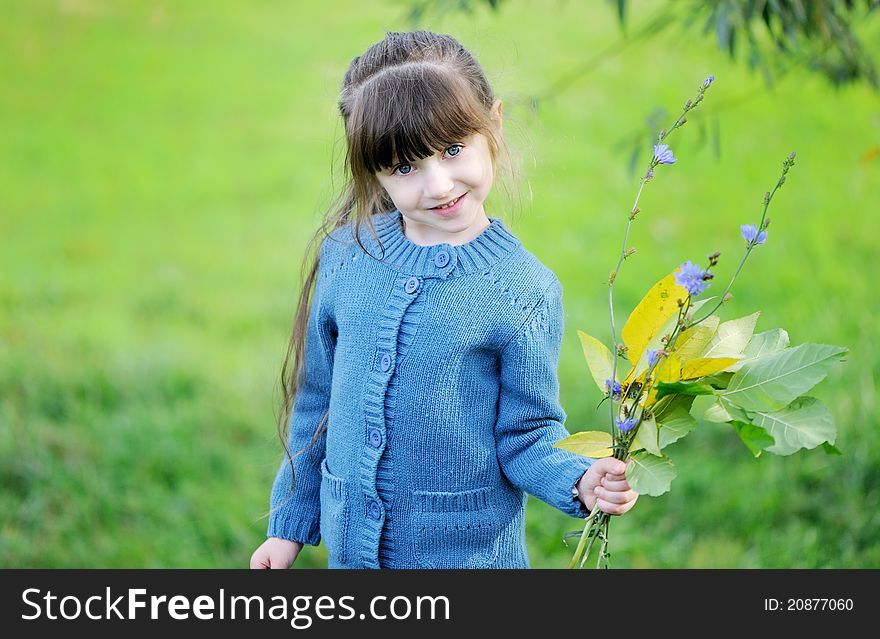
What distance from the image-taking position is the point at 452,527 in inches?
70.5

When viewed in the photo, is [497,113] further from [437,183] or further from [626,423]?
[626,423]

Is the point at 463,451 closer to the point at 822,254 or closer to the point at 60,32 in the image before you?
the point at 822,254

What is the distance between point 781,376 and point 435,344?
0.57 m

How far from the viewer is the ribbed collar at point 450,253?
1764 mm

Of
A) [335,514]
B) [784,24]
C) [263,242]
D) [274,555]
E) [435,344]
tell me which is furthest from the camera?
[263,242]

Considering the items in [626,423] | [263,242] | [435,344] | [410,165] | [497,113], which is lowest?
[626,423]

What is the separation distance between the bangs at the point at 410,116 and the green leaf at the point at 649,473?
1.93ft

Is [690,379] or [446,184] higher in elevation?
[446,184]

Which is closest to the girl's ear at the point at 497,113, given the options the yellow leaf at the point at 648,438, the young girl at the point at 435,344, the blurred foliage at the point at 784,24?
the young girl at the point at 435,344

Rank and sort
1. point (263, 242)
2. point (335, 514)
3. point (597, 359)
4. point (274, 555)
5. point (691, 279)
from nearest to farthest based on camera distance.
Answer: point (691, 279), point (597, 359), point (335, 514), point (274, 555), point (263, 242)

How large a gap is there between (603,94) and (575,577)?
4.67m

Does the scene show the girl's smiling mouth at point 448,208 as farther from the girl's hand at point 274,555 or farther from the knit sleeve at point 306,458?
the girl's hand at point 274,555

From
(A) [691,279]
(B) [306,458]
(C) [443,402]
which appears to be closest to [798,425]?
(A) [691,279]

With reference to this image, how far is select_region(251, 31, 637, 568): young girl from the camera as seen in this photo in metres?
1.68
